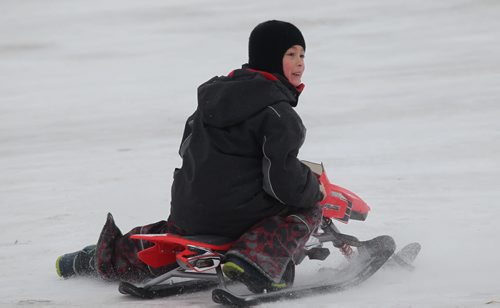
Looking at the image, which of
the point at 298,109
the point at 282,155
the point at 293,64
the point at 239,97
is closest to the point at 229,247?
the point at 282,155

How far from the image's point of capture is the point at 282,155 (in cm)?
431

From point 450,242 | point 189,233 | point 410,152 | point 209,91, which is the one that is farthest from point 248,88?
point 410,152

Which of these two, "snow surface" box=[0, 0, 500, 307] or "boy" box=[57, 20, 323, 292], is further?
"snow surface" box=[0, 0, 500, 307]

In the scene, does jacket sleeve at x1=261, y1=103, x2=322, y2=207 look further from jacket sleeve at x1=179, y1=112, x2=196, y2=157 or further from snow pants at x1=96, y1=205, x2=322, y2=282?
jacket sleeve at x1=179, y1=112, x2=196, y2=157

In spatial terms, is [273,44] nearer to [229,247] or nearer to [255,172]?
[255,172]

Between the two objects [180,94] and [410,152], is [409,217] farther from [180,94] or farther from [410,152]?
[180,94]

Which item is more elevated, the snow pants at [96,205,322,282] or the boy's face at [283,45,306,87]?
the boy's face at [283,45,306,87]

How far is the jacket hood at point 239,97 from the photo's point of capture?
4.36m

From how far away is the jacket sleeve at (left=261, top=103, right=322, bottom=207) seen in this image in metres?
4.31

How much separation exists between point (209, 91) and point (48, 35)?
13.0 metres

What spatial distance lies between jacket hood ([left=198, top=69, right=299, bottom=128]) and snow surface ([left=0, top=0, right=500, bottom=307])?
0.79 metres

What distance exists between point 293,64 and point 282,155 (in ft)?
1.69

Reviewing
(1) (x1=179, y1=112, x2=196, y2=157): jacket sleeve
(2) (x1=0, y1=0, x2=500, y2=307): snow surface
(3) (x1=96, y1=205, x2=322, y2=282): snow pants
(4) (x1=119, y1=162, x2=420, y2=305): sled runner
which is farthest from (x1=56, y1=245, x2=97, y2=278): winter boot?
(1) (x1=179, y1=112, x2=196, y2=157): jacket sleeve

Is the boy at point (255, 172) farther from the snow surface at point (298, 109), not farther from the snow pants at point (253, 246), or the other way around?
the snow surface at point (298, 109)
